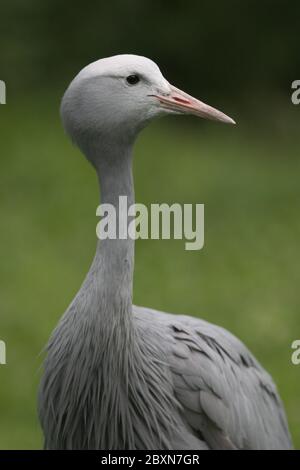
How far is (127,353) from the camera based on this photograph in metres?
3.48

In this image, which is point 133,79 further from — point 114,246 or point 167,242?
point 167,242

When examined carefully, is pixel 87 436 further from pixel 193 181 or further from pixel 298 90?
pixel 298 90

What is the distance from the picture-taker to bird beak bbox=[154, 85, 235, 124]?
10.8 feet

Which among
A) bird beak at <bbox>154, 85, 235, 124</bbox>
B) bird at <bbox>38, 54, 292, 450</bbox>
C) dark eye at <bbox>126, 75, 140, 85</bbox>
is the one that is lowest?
bird at <bbox>38, 54, 292, 450</bbox>

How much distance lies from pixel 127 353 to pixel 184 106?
2.72ft

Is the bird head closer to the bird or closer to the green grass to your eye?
the bird

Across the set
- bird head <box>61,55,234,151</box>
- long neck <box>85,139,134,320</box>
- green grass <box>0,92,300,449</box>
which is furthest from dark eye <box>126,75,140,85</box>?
green grass <box>0,92,300,449</box>

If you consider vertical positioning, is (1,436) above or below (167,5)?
below

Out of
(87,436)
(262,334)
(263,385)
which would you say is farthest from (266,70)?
(87,436)

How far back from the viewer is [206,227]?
7699mm

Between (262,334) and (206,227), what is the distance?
4.45 feet

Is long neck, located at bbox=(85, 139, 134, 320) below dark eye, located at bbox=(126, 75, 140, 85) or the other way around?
below

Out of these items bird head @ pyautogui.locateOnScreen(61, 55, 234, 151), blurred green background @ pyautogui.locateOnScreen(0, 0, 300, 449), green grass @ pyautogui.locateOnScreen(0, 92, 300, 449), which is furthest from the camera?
A: blurred green background @ pyautogui.locateOnScreen(0, 0, 300, 449)

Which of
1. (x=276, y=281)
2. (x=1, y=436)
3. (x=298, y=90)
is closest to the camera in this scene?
(x=1, y=436)
